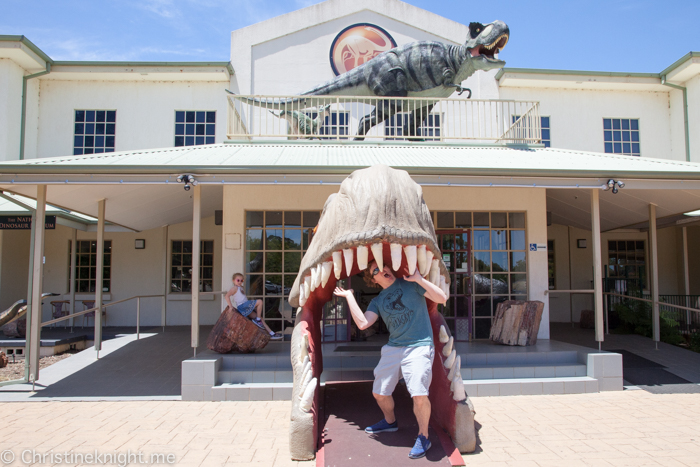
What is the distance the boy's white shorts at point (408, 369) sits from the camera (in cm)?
324

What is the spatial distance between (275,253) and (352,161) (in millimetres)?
2390

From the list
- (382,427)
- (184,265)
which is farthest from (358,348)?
(184,265)

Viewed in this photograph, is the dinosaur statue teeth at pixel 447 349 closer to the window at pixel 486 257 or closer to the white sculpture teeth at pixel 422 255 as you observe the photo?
the white sculpture teeth at pixel 422 255

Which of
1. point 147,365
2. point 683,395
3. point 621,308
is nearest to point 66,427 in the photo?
point 147,365

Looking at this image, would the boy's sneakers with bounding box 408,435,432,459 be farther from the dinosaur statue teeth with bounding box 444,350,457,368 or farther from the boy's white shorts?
the dinosaur statue teeth with bounding box 444,350,457,368

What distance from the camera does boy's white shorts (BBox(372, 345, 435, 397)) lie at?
10.6ft

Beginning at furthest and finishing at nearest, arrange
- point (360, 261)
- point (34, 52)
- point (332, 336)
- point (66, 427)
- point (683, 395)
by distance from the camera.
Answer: point (34, 52), point (332, 336), point (683, 395), point (66, 427), point (360, 261)

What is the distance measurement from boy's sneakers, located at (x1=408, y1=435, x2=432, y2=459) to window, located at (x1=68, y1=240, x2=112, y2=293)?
10662 mm

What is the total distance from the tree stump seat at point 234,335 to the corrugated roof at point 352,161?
1989 mm

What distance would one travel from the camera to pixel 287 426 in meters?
4.27

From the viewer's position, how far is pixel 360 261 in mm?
2893

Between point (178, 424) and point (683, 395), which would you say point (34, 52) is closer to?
point (178, 424)

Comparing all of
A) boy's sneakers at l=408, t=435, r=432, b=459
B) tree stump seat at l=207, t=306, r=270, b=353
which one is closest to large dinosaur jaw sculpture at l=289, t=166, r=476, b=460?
boy's sneakers at l=408, t=435, r=432, b=459

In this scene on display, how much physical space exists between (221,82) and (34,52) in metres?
4.72
